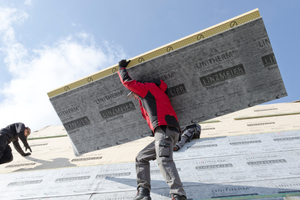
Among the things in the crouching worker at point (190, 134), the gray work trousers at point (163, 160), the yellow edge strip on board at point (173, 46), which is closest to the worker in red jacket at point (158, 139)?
the gray work trousers at point (163, 160)

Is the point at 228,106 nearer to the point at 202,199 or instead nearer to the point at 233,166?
the point at 233,166

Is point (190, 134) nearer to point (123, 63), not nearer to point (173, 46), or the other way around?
point (173, 46)

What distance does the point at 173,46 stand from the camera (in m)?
2.23

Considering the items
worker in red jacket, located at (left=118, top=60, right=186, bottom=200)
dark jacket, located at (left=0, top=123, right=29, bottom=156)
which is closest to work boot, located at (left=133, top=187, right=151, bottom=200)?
worker in red jacket, located at (left=118, top=60, right=186, bottom=200)

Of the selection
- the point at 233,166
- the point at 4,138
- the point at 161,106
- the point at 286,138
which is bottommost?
the point at 286,138

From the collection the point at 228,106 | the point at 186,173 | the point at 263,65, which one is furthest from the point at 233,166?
the point at 263,65

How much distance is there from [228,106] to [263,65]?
627mm

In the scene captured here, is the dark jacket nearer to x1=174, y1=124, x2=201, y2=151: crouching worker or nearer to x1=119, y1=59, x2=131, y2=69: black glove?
x1=119, y1=59, x2=131, y2=69: black glove

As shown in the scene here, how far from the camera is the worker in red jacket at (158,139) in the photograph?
1.61 meters

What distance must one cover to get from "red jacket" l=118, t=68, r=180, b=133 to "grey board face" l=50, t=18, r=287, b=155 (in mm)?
341

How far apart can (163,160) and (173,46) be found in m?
1.35

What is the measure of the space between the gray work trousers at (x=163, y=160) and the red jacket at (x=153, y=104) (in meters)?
0.07

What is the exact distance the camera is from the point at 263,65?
2.17 meters

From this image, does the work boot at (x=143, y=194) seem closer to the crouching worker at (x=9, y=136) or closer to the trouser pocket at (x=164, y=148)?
the trouser pocket at (x=164, y=148)
